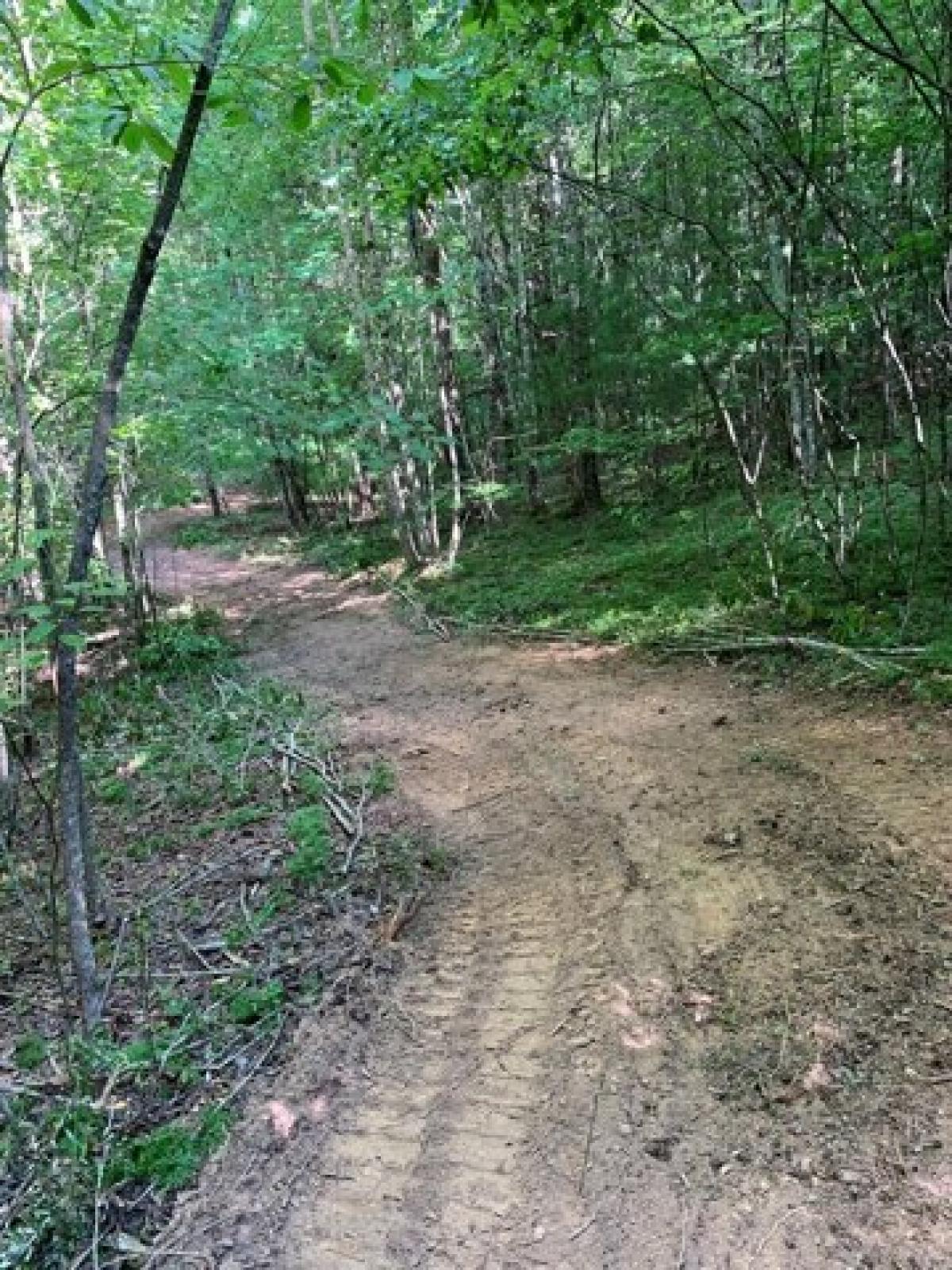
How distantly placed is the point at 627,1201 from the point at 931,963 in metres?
1.69

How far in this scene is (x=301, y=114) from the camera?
7.75 feet

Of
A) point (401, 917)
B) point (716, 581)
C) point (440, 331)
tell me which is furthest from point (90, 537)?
point (440, 331)

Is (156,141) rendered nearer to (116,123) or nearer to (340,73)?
(116,123)

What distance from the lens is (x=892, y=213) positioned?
38.6 feet

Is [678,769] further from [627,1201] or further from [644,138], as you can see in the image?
[644,138]

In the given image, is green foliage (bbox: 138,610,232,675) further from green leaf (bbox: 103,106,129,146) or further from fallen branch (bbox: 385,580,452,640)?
green leaf (bbox: 103,106,129,146)

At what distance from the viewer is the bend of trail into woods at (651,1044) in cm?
280

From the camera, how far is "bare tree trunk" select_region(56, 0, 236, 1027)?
3397 mm

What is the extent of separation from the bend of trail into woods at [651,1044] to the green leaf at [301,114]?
3.49 m

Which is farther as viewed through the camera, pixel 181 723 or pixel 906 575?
pixel 181 723

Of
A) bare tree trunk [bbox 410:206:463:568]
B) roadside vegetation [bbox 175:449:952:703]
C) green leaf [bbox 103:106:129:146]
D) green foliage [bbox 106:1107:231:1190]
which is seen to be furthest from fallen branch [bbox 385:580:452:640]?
green leaf [bbox 103:106:129:146]

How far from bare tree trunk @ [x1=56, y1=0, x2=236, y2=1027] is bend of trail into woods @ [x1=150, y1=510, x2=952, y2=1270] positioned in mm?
1115

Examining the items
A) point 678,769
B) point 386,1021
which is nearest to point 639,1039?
point 386,1021

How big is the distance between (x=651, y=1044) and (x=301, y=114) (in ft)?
11.7
